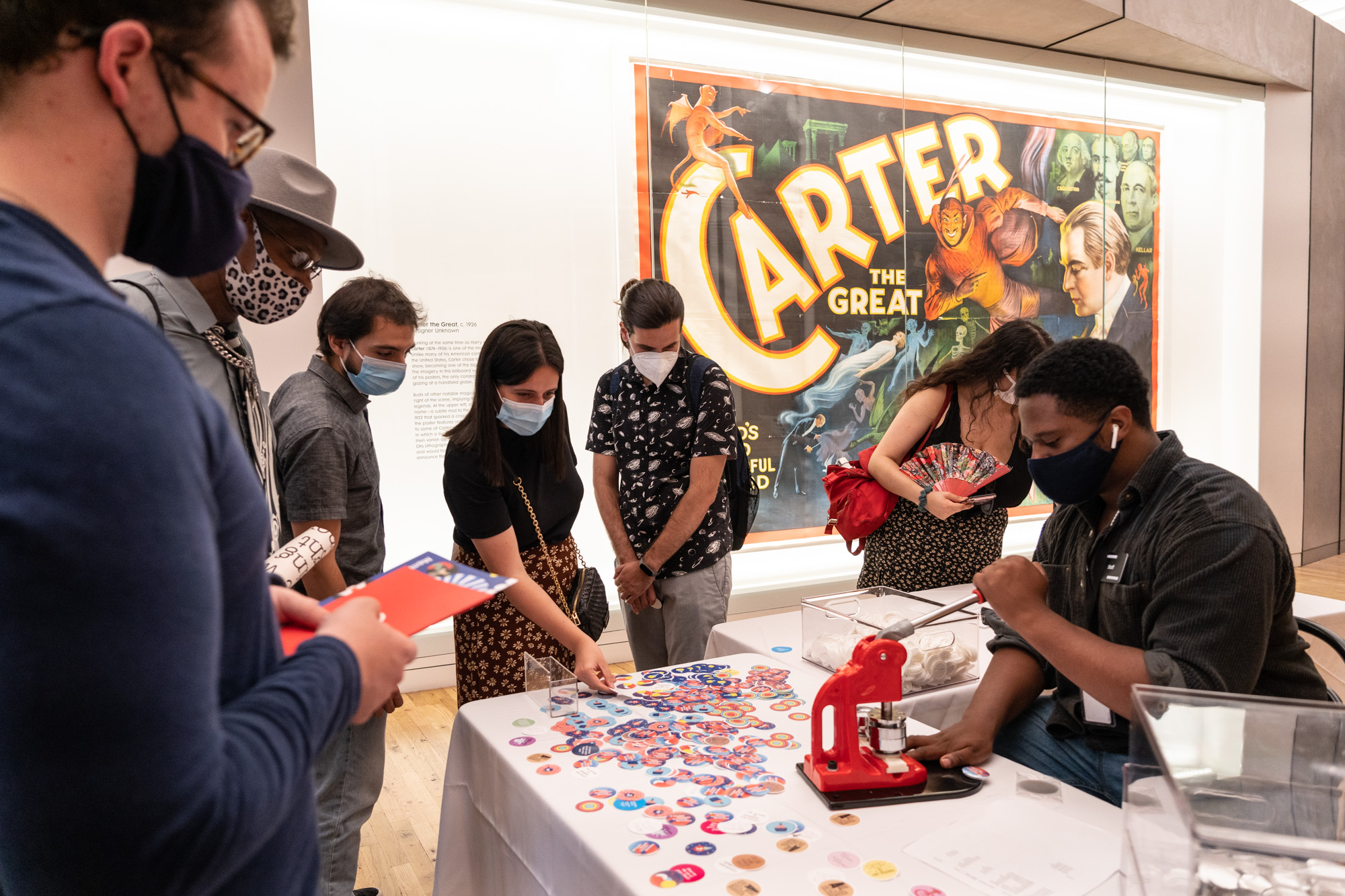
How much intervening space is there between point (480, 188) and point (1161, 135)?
5.56m

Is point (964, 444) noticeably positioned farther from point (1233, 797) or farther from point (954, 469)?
point (1233, 797)

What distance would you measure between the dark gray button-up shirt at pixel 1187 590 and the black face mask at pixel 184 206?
5.06ft

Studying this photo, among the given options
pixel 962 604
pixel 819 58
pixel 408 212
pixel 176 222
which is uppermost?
pixel 819 58

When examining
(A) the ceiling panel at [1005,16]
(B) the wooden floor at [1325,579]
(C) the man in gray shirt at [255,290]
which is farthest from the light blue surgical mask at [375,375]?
(B) the wooden floor at [1325,579]

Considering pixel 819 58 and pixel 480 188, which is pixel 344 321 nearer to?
pixel 480 188

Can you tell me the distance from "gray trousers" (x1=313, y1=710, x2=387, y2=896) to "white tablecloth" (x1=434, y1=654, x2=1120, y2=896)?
301mm

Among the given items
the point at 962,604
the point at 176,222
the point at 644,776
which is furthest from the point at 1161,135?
the point at 176,222

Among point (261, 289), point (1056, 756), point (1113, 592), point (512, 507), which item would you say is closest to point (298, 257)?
point (261, 289)

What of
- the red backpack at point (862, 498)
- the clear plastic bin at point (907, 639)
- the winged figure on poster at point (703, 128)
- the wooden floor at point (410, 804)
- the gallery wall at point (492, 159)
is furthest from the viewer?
the winged figure on poster at point (703, 128)

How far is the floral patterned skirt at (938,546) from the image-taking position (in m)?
2.85

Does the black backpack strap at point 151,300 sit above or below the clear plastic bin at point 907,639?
above

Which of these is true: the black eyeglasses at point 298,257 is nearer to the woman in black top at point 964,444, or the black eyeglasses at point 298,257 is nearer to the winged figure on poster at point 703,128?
the woman in black top at point 964,444

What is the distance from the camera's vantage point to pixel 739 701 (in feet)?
6.38

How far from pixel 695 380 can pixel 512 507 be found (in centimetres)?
82
